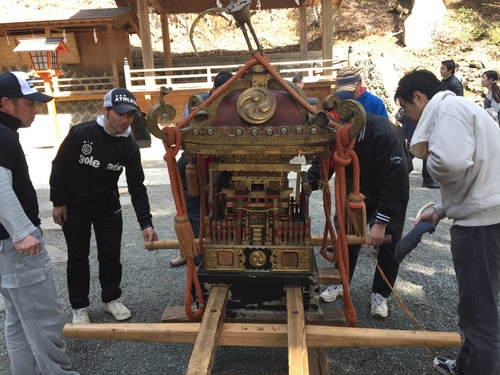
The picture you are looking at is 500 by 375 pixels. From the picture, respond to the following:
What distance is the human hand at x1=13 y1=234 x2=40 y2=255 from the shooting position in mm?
1926

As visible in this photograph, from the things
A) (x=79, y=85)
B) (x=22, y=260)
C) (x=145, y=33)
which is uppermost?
(x=145, y=33)

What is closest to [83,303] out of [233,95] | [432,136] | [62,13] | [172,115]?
[172,115]

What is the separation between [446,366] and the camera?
2.44 m

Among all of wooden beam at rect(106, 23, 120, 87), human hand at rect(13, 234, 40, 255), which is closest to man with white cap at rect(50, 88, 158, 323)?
human hand at rect(13, 234, 40, 255)

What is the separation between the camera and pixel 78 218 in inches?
114

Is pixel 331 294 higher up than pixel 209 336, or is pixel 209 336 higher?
pixel 209 336

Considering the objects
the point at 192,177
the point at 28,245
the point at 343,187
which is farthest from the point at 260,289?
the point at 28,245

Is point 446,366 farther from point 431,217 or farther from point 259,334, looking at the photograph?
point 259,334

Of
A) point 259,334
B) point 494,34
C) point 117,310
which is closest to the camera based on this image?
point 259,334

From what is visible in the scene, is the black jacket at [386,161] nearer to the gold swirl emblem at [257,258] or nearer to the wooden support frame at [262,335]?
the gold swirl emblem at [257,258]

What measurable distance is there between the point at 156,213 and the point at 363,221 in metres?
4.91

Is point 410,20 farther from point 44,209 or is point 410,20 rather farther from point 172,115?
point 172,115

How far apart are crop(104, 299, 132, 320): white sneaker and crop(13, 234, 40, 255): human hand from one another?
1.40 m

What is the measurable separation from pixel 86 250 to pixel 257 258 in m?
1.59
